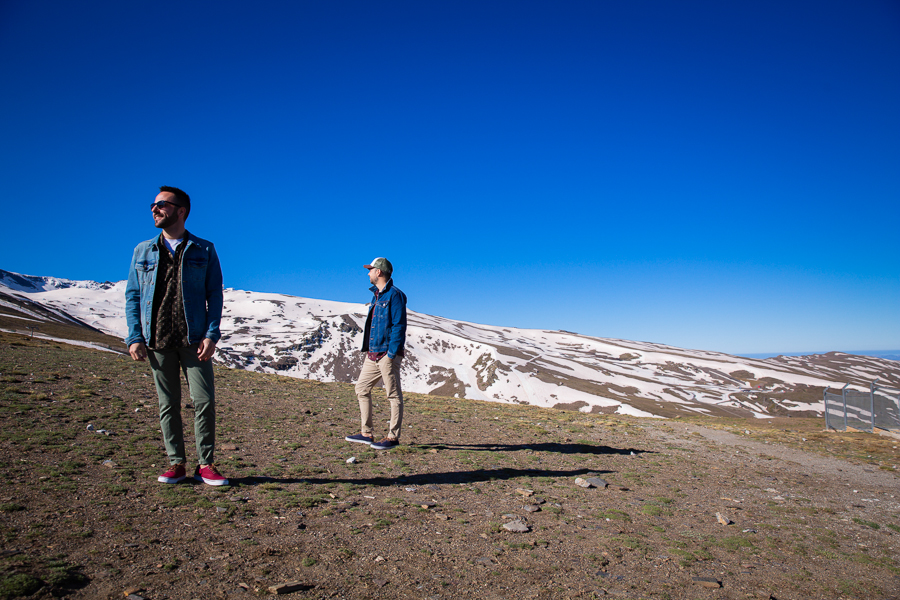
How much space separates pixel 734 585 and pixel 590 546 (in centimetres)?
112

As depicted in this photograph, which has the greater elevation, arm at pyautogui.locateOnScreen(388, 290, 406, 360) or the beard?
the beard

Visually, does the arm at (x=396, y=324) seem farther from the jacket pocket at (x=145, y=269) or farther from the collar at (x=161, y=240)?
the jacket pocket at (x=145, y=269)

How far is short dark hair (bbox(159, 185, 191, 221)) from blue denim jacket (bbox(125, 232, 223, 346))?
37cm

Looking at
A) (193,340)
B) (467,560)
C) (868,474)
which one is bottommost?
(868,474)

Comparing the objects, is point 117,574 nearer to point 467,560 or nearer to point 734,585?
point 467,560

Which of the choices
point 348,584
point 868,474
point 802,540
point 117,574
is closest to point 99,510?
point 117,574

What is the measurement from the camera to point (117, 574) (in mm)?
3018

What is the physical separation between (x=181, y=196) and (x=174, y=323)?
60.2 inches

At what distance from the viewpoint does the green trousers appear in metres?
4.95

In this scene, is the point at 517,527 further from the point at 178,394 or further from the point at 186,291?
the point at 186,291

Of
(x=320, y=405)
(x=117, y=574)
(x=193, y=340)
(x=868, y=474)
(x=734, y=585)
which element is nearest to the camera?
(x=117, y=574)

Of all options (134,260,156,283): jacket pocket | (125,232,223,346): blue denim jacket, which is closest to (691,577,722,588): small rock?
(125,232,223,346): blue denim jacket

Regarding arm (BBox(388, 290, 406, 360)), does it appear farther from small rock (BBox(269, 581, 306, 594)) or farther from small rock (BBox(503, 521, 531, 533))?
small rock (BBox(269, 581, 306, 594))

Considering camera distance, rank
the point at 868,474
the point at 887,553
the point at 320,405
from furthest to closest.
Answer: the point at 320,405
the point at 868,474
the point at 887,553
